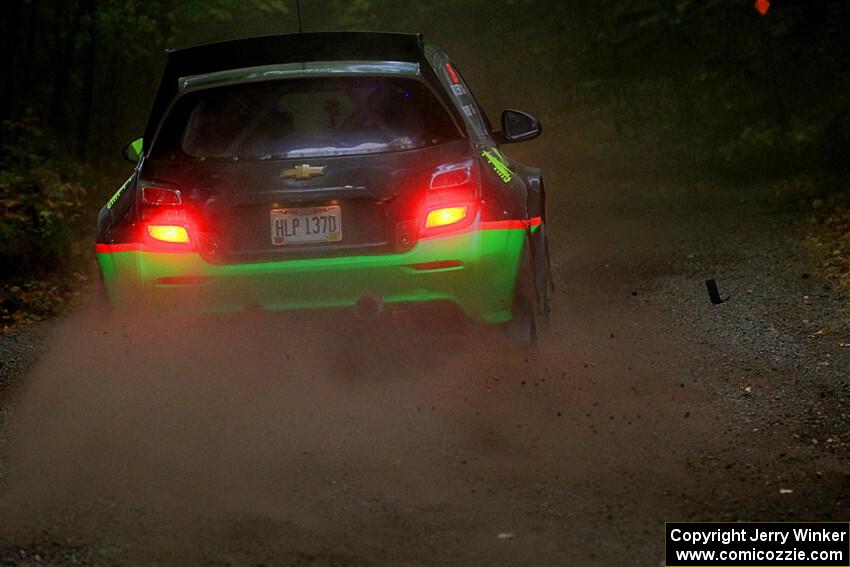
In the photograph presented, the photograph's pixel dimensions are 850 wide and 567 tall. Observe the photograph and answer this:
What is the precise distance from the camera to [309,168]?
21.2 feet

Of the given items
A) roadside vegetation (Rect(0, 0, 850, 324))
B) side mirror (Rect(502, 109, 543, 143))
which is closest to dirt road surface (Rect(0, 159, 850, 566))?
side mirror (Rect(502, 109, 543, 143))

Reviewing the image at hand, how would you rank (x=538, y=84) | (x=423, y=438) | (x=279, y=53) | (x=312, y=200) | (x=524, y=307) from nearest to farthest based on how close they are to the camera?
1. (x=423, y=438)
2. (x=312, y=200)
3. (x=279, y=53)
4. (x=524, y=307)
5. (x=538, y=84)

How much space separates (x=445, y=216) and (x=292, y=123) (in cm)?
98

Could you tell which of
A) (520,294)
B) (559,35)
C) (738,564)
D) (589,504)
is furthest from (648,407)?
(559,35)

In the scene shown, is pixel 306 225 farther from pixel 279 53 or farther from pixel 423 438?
pixel 423 438

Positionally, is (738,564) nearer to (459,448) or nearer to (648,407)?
(459,448)

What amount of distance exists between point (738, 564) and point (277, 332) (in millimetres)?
2939

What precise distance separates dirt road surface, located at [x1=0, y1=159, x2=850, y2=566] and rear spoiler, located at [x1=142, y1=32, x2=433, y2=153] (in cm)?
131

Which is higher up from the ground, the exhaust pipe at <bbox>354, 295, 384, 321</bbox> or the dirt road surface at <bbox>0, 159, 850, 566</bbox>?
the exhaust pipe at <bbox>354, 295, 384, 321</bbox>

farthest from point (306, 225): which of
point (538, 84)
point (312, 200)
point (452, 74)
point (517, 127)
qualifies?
point (538, 84)

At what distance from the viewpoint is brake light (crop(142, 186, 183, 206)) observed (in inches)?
258

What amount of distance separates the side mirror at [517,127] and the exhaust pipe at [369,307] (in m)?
1.98

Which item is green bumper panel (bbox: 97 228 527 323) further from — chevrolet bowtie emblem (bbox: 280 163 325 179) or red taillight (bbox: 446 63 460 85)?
red taillight (bbox: 446 63 460 85)

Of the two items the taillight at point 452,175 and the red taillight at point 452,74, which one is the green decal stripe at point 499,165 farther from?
the red taillight at point 452,74
